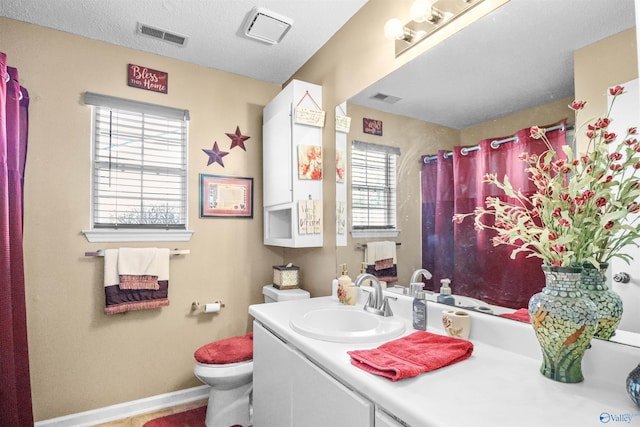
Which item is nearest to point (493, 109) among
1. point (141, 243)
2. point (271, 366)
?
point (271, 366)

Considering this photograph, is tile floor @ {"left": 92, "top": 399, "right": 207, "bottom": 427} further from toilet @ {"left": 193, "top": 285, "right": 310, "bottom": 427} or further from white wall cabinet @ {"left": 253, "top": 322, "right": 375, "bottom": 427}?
white wall cabinet @ {"left": 253, "top": 322, "right": 375, "bottom": 427}

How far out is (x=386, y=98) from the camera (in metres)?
1.77

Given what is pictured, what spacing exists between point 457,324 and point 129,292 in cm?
196

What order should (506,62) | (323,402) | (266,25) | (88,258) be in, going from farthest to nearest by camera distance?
(88,258) → (266,25) → (506,62) → (323,402)

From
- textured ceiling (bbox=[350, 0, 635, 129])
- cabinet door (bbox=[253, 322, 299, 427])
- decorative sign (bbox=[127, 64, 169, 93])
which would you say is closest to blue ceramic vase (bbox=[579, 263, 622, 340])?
textured ceiling (bbox=[350, 0, 635, 129])

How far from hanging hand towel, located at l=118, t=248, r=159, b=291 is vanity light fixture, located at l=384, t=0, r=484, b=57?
193cm

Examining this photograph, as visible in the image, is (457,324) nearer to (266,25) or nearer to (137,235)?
(266,25)

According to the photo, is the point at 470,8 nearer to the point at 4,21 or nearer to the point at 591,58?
the point at 591,58

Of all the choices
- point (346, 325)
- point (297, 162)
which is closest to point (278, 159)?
point (297, 162)

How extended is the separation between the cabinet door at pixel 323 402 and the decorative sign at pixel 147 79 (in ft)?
6.90

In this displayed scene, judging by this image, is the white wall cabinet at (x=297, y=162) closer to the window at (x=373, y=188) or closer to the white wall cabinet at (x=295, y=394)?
the window at (x=373, y=188)

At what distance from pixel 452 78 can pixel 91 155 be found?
7.10 feet

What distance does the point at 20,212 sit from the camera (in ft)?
5.98

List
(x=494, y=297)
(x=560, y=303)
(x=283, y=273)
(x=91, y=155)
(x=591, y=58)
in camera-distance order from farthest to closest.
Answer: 1. (x=283, y=273)
2. (x=91, y=155)
3. (x=494, y=297)
4. (x=591, y=58)
5. (x=560, y=303)
